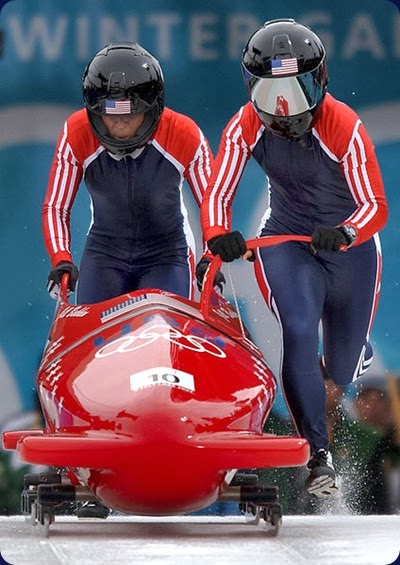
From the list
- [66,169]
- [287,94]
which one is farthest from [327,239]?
[66,169]

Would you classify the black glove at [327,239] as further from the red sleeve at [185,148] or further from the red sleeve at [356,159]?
the red sleeve at [185,148]

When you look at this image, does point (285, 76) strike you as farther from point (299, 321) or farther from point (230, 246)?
point (299, 321)

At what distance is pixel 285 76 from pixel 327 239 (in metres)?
0.62

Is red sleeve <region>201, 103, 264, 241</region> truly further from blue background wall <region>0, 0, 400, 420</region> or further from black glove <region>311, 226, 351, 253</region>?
blue background wall <region>0, 0, 400, 420</region>

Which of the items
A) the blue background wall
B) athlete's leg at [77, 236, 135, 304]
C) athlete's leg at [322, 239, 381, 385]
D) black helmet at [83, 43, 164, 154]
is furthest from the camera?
the blue background wall

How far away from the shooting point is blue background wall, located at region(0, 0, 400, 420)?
22.3 ft

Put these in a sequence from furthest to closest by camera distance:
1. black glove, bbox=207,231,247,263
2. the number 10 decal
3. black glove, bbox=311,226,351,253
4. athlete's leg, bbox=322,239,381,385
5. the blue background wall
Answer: the blue background wall, athlete's leg, bbox=322,239,381,385, black glove, bbox=207,231,247,263, black glove, bbox=311,226,351,253, the number 10 decal

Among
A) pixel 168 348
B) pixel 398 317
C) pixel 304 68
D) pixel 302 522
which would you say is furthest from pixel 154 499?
pixel 398 317

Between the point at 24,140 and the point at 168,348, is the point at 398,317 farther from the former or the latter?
the point at 168,348

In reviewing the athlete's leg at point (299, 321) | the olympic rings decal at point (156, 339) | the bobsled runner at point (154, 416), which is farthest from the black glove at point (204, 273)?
the olympic rings decal at point (156, 339)

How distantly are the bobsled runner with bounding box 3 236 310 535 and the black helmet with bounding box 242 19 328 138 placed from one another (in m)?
0.71

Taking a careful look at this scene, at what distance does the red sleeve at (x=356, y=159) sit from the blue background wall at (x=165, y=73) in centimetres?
195

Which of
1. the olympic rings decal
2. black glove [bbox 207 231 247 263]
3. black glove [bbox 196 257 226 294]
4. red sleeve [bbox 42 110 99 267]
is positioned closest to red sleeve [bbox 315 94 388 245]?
black glove [bbox 207 231 247 263]

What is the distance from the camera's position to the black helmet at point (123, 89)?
4.97m
